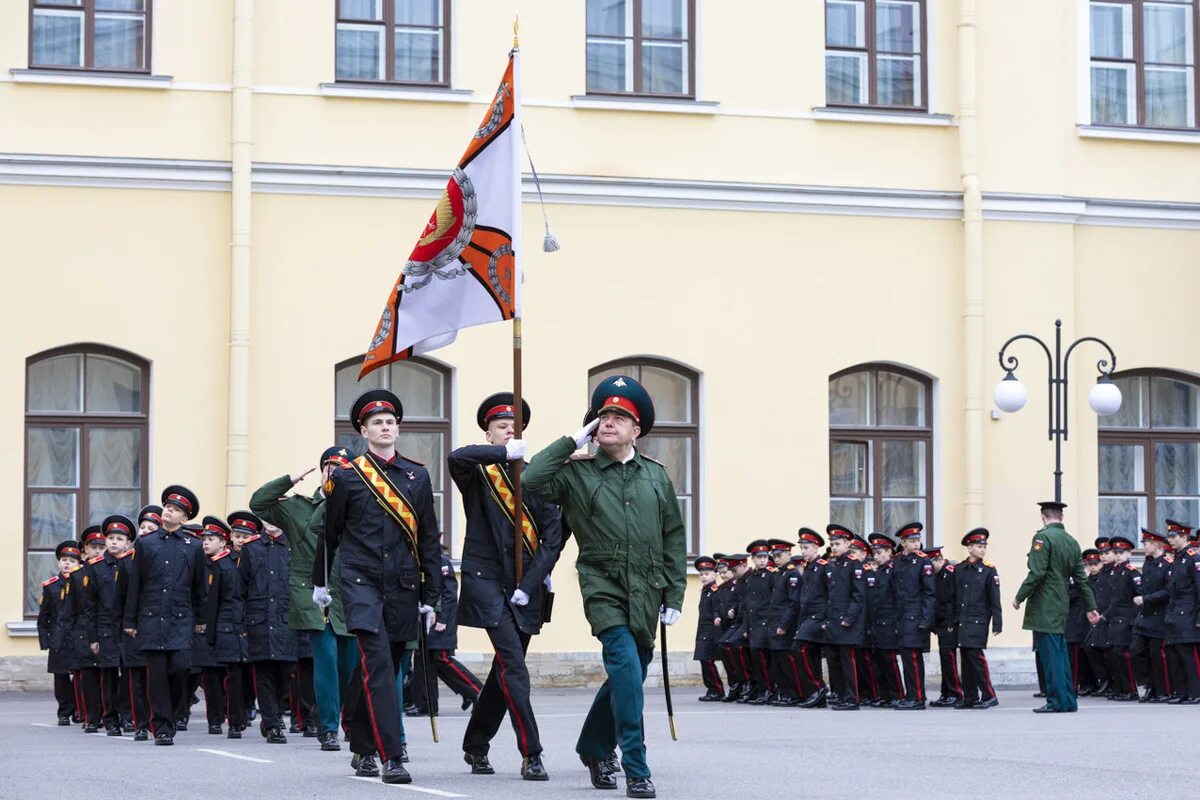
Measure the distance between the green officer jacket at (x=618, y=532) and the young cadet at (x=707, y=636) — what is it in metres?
10.2

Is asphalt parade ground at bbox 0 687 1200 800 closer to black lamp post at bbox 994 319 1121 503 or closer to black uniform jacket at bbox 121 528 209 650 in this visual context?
black uniform jacket at bbox 121 528 209 650

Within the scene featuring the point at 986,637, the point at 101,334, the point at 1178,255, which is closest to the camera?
the point at 986,637

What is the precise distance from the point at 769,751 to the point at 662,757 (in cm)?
91

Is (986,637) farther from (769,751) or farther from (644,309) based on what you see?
(769,751)

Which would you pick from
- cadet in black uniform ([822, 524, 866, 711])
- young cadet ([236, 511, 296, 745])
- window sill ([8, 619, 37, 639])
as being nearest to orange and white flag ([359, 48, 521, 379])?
young cadet ([236, 511, 296, 745])

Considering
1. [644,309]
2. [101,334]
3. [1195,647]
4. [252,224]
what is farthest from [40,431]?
[1195,647]

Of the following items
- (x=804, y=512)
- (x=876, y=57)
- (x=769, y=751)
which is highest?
(x=876, y=57)

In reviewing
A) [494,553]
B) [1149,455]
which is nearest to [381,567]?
[494,553]

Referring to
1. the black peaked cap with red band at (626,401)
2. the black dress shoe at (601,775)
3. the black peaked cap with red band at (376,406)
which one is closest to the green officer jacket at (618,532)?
the black peaked cap with red band at (626,401)

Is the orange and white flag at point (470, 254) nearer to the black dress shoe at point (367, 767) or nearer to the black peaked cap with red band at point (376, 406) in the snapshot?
the black peaked cap with red band at point (376, 406)

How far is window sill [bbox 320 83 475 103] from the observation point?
21.4m

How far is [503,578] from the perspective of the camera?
36.1ft

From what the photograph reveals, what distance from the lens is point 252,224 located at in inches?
828

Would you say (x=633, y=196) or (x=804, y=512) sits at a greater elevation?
(x=633, y=196)
